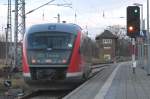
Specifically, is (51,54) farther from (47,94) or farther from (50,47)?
(47,94)

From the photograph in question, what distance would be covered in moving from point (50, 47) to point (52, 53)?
351mm

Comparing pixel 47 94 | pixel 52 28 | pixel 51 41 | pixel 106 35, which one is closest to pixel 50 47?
pixel 51 41

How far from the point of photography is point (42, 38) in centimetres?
2514

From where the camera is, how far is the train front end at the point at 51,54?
2420cm

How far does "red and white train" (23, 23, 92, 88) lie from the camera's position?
2422 centimetres

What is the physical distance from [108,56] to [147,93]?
5107 inches

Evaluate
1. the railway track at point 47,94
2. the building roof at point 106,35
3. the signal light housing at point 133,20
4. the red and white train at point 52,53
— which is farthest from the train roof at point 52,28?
the building roof at point 106,35

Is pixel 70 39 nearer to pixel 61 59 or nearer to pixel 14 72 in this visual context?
pixel 61 59

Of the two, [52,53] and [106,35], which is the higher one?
[106,35]

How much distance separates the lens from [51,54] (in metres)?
24.6

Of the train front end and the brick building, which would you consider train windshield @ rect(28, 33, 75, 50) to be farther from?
the brick building

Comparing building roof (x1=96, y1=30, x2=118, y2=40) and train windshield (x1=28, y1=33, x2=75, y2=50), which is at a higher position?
building roof (x1=96, y1=30, x2=118, y2=40)

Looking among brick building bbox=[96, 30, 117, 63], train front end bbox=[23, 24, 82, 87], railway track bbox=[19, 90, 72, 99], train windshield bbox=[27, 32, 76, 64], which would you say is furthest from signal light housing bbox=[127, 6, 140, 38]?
brick building bbox=[96, 30, 117, 63]

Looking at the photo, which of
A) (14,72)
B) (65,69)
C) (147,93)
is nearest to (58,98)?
(65,69)
